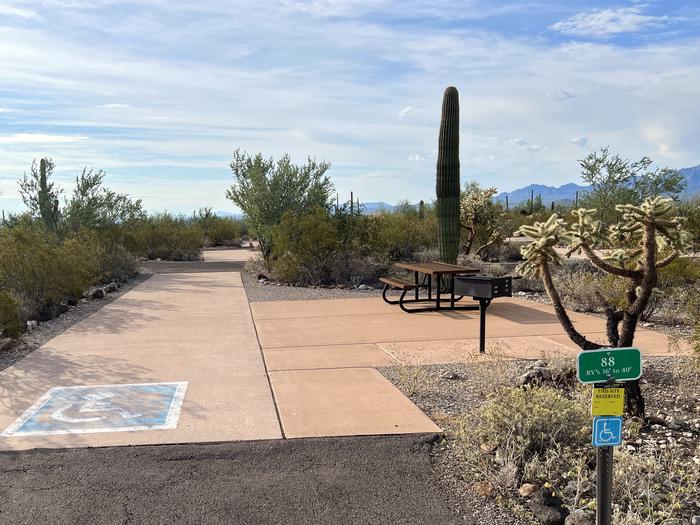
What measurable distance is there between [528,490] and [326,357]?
13.8ft

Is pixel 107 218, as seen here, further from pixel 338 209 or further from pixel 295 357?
pixel 295 357

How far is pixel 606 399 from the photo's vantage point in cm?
306

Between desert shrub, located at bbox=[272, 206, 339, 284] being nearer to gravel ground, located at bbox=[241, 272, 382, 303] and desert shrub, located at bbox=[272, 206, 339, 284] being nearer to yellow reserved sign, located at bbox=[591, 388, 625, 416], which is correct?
gravel ground, located at bbox=[241, 272, 382, 303]

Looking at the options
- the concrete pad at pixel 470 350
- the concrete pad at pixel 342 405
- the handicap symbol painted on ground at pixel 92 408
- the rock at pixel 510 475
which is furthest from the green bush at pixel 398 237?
the rock at pixel 510 475

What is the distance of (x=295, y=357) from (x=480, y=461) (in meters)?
3.90

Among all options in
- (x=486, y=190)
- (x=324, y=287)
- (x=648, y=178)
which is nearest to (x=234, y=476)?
(x=324, y=287)

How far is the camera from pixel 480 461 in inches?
185

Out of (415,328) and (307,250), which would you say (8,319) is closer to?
(415,328)

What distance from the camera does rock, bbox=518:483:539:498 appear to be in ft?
13.9

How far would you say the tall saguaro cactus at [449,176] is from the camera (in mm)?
15727

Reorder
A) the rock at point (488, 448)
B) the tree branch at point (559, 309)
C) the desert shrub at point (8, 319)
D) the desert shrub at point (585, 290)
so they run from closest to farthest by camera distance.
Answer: the rock at point (488, 448)
the tree branch at point (559, 309)
the desert shrub at point (8, 319)
the desert shrub at point (585, 290)

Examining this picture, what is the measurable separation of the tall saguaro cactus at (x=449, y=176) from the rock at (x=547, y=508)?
11932 millimetres

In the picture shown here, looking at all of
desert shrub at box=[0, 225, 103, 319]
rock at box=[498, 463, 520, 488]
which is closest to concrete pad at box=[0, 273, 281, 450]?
desert shrub at box=[0, 225, 103, 319]

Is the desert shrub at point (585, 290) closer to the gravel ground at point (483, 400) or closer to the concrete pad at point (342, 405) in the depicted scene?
the gravel ground at point (483, 400)
